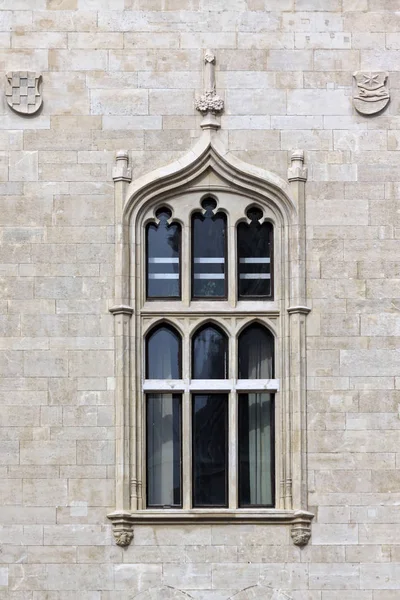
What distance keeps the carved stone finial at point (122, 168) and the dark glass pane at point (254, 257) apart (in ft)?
6.36

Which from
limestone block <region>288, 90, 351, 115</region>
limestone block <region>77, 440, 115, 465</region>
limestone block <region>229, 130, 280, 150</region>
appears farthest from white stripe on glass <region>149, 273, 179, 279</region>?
limestone block <region>288, 90, 351, 115</region>

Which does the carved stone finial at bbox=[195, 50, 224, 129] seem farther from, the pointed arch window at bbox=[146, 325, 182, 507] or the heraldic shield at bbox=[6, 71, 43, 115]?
the pointed arch window at bbox=[146, 325, 182, 507]

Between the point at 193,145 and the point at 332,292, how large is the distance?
317 centimetres

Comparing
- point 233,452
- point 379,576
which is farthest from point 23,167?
point 379,576

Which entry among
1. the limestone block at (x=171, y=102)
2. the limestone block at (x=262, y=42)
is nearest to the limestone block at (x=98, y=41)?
the limestone block at (x=171, y=102)

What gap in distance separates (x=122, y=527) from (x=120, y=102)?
667 cm

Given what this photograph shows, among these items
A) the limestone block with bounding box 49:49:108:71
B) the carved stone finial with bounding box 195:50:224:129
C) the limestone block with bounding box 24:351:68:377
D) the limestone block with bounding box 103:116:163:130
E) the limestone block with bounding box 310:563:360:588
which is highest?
the limestone block with bounding box 49:49:108:71

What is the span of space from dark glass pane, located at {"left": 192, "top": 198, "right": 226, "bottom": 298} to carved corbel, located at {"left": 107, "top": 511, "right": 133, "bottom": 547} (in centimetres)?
368

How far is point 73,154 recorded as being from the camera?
105 ft

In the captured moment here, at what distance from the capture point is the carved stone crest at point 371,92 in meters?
Result: 32.0

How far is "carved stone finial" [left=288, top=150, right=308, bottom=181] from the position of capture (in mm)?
31719

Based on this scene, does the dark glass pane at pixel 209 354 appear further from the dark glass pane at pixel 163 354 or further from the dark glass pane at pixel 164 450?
the dark glass pane at pixel 164 450

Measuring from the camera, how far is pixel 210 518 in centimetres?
3083

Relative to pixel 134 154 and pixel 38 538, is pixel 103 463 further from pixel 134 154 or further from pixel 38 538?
pixel 134 154
